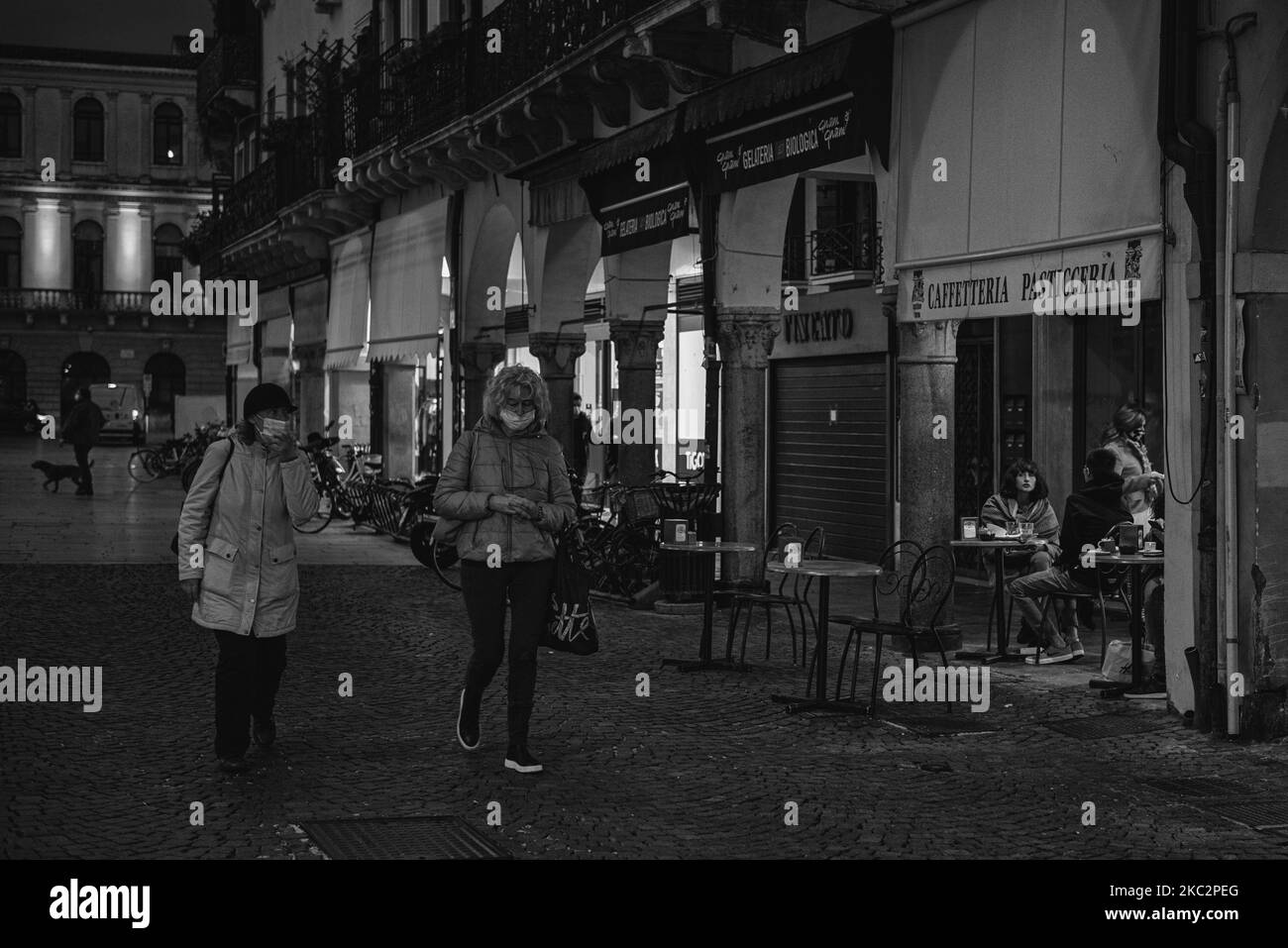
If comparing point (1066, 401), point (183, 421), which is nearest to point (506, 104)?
point (1066, 401)

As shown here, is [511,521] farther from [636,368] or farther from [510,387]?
[636,368]

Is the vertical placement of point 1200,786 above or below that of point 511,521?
below

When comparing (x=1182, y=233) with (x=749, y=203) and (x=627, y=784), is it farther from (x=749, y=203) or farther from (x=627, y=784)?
(x=749, y=203)

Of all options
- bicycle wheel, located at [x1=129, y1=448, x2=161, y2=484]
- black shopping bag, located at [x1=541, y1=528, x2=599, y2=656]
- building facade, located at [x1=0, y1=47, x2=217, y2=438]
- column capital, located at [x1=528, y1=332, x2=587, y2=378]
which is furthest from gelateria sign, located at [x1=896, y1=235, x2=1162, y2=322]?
building facade, located at [x1=0, y1=47, x2=217, y2=438]

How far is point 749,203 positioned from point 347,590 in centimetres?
484

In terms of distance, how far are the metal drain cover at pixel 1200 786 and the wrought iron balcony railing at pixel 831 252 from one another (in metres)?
10.2

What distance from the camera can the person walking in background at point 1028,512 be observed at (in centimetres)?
1293

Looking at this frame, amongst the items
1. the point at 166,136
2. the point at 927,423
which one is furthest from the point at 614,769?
the point at 166,136

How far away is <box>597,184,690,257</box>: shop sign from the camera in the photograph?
16.3 m

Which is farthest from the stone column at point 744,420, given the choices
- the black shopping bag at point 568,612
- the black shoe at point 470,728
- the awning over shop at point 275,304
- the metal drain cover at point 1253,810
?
the awning over shop at point 275,304

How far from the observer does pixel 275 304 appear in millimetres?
36438

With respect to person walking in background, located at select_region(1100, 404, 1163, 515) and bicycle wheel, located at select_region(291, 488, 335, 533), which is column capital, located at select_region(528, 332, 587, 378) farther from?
person walking in background, located at select_region(1100, 404, 1163, 515)

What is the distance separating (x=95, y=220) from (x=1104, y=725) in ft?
239

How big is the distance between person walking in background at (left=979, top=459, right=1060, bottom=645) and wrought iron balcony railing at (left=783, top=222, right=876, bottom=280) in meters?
5.45
